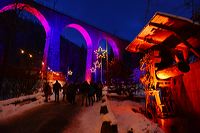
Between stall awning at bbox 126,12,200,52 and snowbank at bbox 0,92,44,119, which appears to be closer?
stall awning at bbox 126,12,200,52

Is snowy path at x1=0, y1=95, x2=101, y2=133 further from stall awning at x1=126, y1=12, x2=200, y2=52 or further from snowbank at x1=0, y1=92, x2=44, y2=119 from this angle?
stall awning at x1=126, y1=12, x2=200, y2=52

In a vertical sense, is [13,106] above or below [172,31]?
below

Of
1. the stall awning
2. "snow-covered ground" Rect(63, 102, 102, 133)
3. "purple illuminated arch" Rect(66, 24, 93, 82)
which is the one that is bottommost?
"snow-covered ground" Rect(63, 102, 102, 133)

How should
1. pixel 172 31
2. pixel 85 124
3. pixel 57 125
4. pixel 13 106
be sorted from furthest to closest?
pixel 13 106, pixel 85 124, pixel 57 125, pixel 172 31

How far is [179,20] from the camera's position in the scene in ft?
32.2

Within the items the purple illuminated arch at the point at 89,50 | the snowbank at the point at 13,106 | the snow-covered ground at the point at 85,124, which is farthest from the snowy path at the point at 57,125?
the purple illuminated arch at the point at 89,50

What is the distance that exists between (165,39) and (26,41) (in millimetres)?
66417

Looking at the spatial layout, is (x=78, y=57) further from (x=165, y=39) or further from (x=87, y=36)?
(x=165, y=39)

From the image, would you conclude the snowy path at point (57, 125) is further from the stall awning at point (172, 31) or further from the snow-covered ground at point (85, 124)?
the stall awning at point (172, 31)

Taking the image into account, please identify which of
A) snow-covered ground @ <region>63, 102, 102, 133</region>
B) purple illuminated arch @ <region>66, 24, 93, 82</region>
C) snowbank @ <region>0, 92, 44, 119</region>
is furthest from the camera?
purple illuminated arch @ <region>66, 24, 93, 82</region>

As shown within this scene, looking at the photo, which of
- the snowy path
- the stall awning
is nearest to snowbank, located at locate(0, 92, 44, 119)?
the snowy path

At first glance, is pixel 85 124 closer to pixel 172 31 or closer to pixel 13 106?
pixel 172 31

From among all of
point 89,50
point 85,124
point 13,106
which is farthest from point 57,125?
point 89,50

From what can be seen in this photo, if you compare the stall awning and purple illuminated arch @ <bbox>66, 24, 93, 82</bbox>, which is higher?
purple illuminated arch @ <bbox>66, 24, 93, 82</bbox>
